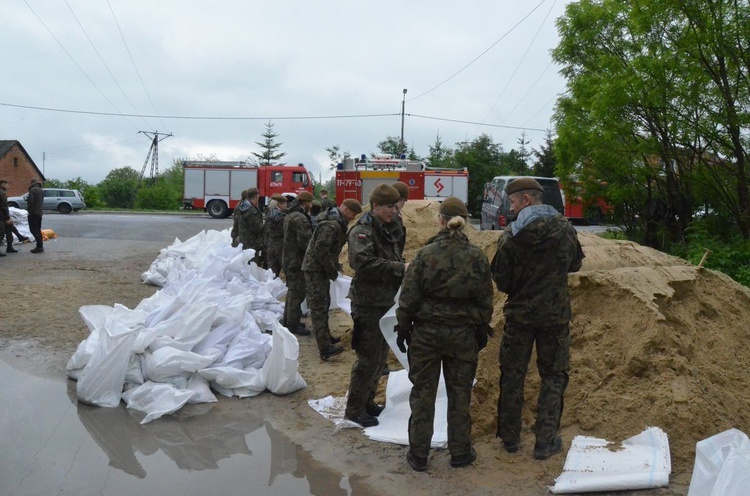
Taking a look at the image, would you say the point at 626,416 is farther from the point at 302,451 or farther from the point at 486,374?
the point at 302,451

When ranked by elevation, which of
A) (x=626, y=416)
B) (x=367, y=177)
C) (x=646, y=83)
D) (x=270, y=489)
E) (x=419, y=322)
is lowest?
(x=270, y=489)

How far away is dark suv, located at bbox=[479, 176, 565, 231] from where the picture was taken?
15.6 m

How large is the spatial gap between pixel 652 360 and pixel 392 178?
1363cm

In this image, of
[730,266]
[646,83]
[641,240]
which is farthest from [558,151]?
[730,266]

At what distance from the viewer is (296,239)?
796 cm

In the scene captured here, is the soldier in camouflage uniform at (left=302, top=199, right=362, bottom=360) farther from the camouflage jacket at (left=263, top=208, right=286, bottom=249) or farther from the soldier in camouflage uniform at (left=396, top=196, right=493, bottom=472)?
the camouflage jacket at (left=263, top=208, right=286, bottom=249)

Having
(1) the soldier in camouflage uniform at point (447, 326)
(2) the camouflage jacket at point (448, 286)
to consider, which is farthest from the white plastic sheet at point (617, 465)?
(2) the camouflage jacket at point (448, 286)

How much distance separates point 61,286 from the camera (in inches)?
398

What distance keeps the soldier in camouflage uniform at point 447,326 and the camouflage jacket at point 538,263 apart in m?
0.24

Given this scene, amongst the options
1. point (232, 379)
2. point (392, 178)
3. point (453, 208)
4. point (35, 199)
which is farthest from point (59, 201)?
point (453, 208)

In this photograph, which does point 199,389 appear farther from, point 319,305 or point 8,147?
point 8,147

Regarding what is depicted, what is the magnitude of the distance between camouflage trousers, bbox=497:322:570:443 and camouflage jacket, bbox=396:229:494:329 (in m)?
0.35

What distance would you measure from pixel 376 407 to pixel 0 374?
3.44 m

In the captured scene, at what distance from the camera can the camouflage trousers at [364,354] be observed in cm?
492
